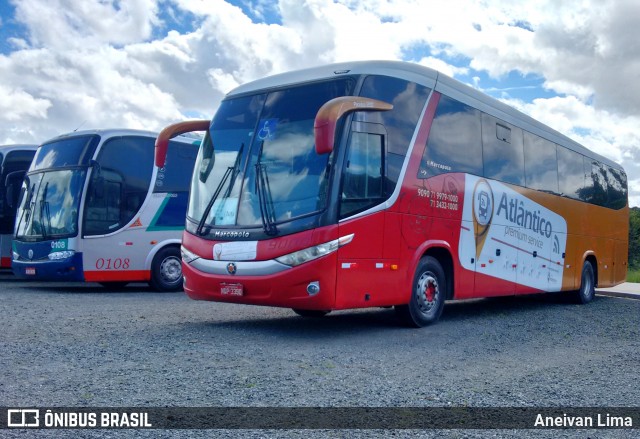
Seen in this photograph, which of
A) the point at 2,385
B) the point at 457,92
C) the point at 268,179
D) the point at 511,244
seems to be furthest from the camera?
the point at 511,244

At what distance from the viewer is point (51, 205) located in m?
14.9

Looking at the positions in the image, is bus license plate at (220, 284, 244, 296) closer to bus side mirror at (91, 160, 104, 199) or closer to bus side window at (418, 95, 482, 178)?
bus side window at (418, 95, 482, 178)

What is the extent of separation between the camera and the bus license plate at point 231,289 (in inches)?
329

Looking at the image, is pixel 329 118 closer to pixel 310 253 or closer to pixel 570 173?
pixel 310 253

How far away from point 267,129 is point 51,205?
7.89m

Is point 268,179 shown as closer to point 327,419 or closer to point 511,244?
point 327,419

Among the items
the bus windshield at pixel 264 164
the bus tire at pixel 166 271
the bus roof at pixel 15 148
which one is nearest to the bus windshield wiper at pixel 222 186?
the bus windshield at pixel 264 164

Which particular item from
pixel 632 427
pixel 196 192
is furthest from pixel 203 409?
pixel 196 192

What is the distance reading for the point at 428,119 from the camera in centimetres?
970

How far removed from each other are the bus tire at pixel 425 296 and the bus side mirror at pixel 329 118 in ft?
8.33

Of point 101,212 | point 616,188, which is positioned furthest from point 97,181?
point 616,188

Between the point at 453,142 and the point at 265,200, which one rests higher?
the point at 453,142

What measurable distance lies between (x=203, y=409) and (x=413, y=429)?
4.84ft

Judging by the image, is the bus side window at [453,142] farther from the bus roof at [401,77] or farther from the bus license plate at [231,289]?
the bus license plate at [231,289]
